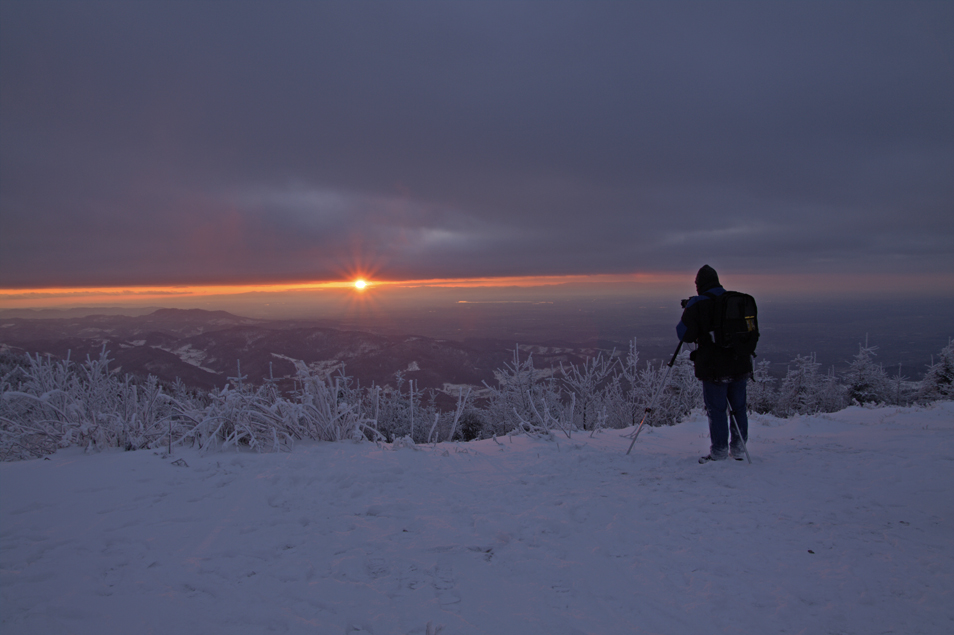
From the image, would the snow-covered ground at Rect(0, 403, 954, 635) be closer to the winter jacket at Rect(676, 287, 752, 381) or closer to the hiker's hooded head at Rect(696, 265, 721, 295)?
the winter jacket at Rect(676, 287, 752, 381)

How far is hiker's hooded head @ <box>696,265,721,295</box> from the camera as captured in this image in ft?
16.5

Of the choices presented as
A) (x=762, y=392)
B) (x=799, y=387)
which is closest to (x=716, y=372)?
(x=762, y=392)

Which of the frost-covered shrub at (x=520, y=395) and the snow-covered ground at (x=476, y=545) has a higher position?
the snow-covered ground at (x=476, y=545)

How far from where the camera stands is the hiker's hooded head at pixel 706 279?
5043 millimetres

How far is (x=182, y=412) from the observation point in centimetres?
555

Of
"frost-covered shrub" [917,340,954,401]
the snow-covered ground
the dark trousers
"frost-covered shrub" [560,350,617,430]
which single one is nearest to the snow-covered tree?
"frost-covered shrub" [917,340,954,401]

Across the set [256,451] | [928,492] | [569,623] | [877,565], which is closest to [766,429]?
[928,492]

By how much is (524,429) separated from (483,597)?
472cm

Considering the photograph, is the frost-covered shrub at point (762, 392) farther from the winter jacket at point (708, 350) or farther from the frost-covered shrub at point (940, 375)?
the winter jacket at point (708, 350)

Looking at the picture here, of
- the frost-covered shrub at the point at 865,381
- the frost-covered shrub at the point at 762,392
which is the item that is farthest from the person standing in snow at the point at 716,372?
the frost-covered shrub at the point at 762,392

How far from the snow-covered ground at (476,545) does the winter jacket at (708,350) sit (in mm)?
1033

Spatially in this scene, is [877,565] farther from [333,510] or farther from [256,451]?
[256,451]

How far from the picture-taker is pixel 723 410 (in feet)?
15.8

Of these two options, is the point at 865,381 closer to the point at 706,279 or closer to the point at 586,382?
the point at 586,382
